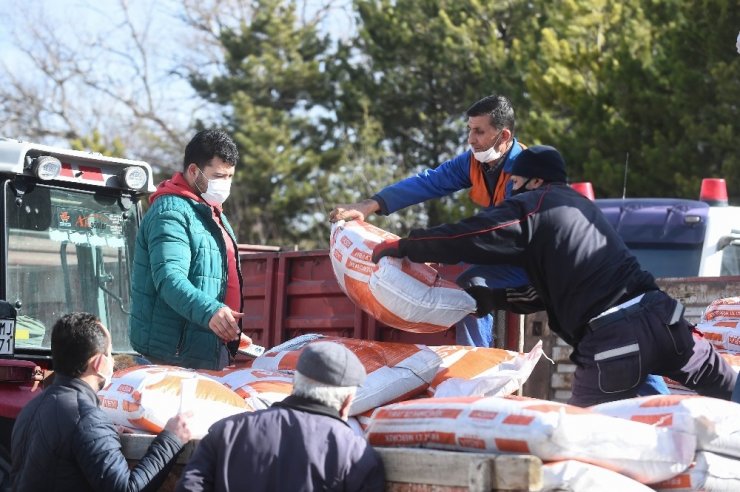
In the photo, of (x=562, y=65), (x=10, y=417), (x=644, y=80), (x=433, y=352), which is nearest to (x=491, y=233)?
(x=433, y=352)

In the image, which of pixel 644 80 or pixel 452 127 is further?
pixel 452 127

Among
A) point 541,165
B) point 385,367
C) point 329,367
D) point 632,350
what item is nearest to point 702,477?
point 632,350

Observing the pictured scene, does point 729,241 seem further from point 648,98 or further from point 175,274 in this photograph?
point 648,98

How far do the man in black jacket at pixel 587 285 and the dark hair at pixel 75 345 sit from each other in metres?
1.28

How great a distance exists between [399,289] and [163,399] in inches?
44.0

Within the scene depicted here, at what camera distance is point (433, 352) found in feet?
17.2

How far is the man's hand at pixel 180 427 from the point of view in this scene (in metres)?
4.19

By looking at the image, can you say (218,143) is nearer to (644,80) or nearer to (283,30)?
(644,80)

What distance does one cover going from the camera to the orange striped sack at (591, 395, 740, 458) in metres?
3.73

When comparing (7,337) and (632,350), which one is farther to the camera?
(7,337)

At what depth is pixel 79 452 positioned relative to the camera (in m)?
4.11

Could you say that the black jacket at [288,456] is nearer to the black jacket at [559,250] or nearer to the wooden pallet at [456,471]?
the wooden pallet at [456,471]

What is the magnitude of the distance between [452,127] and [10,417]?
2303 centimetres

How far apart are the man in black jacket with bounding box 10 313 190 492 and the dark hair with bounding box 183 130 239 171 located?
49.3 inches
